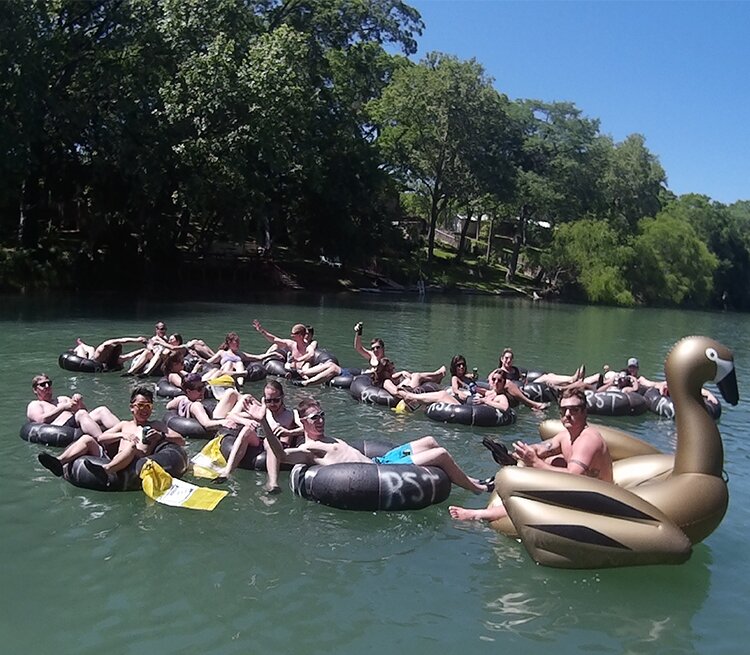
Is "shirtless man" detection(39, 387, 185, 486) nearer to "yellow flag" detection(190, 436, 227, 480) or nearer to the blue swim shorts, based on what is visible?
"yellow flag" detection(190, 436, 227, 480)

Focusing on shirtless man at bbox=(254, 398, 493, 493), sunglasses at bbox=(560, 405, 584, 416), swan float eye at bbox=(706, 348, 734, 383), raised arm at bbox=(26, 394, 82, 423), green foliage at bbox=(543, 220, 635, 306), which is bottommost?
raised arm at bbox=(26, 394, 82, 423)

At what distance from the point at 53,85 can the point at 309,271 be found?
20.8 metres

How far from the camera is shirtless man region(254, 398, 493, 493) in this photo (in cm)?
971

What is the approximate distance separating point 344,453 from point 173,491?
209 centimetres

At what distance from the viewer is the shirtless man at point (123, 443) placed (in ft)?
31.1

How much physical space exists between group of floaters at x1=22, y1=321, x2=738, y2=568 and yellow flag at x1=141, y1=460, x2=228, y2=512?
0.02 meters

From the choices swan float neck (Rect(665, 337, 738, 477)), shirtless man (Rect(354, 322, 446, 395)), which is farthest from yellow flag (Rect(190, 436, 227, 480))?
shirtless man (Rect(354, 322, 446, 395))

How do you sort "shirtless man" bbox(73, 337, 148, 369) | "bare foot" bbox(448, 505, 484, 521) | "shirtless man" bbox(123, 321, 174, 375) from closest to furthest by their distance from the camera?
"bare foot" bbox(448, 505, 484, 521)
"shirtless man" bbox(123, 321, 174, 375)
"shirtless man" bbox(73, 337, 148, 369)

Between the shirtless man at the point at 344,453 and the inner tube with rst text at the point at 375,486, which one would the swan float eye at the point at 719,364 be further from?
the inner tube with rst text at the point at 375,486

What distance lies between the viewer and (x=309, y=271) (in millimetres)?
51344

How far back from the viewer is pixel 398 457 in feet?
32.3

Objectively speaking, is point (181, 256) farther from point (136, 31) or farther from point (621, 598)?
point (621, 598)

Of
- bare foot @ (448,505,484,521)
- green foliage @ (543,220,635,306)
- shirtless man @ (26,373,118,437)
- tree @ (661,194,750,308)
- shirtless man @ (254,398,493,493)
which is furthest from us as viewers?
tree @ (661,194,750,308)

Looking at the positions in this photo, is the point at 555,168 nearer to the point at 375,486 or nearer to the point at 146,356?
the point at 146,356
